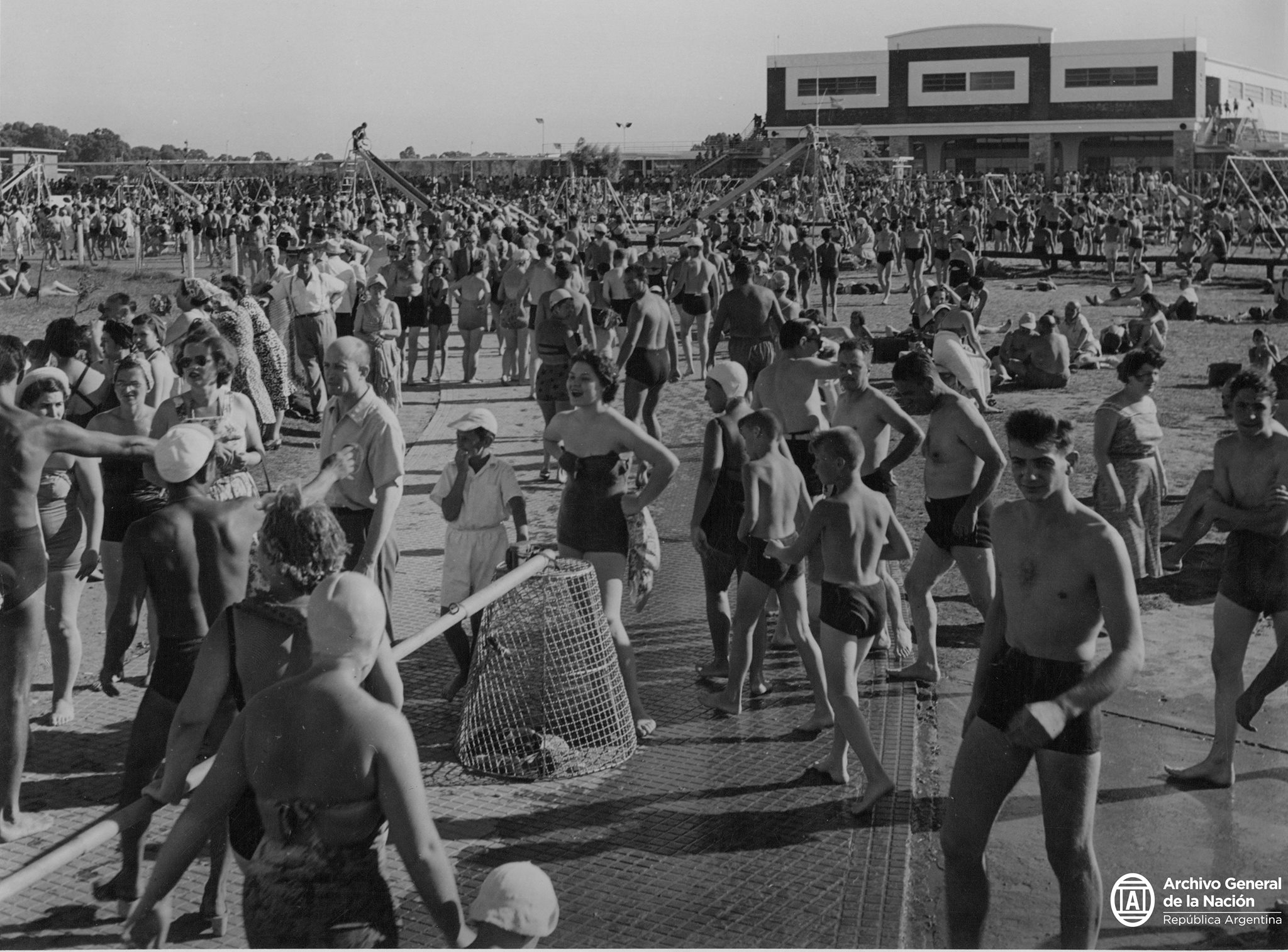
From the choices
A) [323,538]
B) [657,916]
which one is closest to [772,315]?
[657,916]

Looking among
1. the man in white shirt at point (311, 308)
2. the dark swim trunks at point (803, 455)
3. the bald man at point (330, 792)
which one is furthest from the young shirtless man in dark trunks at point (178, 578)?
the man in white shirt at point (311, 308)

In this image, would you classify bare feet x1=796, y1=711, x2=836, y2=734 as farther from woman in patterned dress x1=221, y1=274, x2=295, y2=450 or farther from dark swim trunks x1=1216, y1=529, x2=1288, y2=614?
woman in patterned dress x1=221, y1=274, x2=295, y2=450

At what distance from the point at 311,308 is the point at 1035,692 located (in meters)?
11.1

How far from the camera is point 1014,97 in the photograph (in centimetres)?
7150

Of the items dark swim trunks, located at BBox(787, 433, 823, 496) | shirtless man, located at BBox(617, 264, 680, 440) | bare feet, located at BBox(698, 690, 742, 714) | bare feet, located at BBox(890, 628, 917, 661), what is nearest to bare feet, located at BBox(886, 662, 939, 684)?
bare feet, located at BBox(890, 628, 917, 661)

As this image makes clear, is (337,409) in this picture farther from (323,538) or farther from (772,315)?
(772,315)

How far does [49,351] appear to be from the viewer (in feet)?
23.3

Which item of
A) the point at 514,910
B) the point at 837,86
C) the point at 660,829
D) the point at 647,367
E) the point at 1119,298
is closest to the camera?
the point at 514,910

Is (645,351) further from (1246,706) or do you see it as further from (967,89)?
(967,89)

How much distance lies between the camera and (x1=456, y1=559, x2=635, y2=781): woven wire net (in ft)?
20.4

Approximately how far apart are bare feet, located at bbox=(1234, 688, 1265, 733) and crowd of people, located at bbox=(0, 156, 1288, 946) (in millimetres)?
13

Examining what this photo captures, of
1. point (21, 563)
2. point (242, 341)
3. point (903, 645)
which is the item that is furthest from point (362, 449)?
point (242, 341)

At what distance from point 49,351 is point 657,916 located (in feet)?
14.2

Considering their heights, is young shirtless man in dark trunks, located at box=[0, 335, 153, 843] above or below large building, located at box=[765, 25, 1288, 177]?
below
